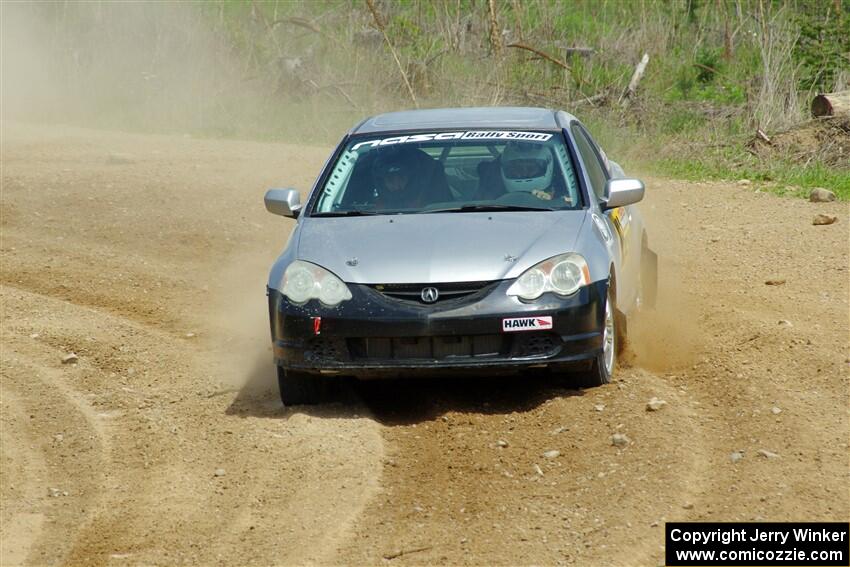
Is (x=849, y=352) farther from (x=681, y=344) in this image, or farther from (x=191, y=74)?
(x=191, y=74)

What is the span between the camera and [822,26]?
17.7 m

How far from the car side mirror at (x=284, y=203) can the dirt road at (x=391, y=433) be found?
3.34ft

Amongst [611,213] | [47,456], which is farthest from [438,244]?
[47,456]

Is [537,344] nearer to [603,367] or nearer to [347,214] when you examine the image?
[603,367]

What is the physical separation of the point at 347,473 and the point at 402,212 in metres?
2.05

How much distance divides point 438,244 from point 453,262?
8.4 inches

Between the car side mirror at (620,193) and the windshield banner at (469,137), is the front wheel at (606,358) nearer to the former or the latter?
the car side mirror at (620,193)

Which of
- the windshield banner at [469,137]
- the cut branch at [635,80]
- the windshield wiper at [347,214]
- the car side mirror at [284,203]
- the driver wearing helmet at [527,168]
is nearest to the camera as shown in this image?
the windshield wiper at [347,214]

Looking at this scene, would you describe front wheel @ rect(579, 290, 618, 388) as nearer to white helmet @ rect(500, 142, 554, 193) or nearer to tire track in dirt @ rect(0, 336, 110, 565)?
white helmet @ rect(500, 142, 554, 193)

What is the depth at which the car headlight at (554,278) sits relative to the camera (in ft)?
22.4

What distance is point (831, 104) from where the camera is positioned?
51.6ft

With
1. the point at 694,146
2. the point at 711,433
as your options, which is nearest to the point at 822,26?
the point at 694,146

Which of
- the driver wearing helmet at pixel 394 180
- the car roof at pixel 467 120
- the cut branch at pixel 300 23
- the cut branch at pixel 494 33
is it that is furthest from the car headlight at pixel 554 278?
the cut branch at pixel 300 23

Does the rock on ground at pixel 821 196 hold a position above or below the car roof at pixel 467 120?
below
